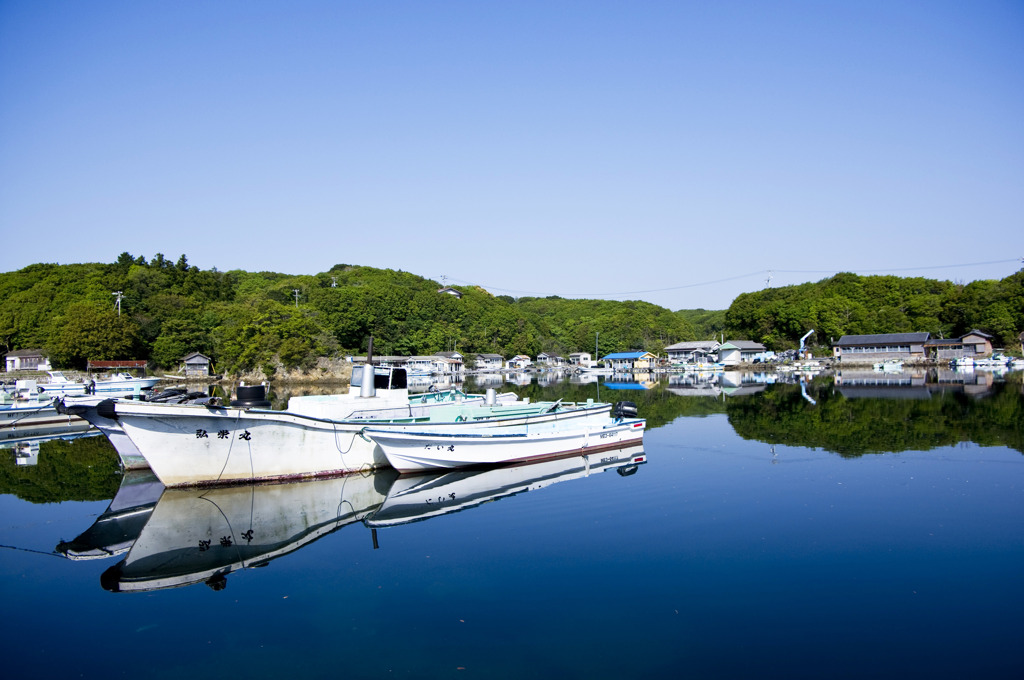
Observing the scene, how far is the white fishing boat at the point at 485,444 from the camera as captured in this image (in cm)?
1703

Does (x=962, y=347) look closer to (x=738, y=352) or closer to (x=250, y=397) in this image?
(x=738, y=352)

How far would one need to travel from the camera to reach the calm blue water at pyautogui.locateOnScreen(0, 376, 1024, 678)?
749cm

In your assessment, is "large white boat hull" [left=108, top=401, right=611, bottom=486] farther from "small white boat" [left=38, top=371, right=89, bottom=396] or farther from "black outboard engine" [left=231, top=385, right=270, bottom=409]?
"small white boat" [left=38, top=371, right=89, bottom=396]

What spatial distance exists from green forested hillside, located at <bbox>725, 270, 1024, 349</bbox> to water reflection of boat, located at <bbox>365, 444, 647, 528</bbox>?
292 feet

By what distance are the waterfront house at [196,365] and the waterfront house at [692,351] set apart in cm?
6401

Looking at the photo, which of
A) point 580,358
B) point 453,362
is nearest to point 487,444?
point 453,362

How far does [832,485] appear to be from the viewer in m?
15.9

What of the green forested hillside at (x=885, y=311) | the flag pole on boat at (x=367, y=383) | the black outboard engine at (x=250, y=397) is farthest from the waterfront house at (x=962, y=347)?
the black outboard engine at (x=250, y=397)

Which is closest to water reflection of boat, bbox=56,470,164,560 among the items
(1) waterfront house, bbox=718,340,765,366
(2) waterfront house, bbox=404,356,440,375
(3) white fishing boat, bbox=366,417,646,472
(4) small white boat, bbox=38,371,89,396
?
(3) white fishing boat, bbox=366,417,646,472

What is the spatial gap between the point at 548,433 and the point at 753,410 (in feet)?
59.3

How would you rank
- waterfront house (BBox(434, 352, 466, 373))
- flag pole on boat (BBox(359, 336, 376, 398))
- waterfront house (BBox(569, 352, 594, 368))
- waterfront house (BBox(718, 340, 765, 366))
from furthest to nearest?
1. waterfront house (BBox(569, 352, 594, 368))
2. waterfront house (BBox(718, 340, 765, 366))
3. waterfront house (BBox(434, 352, 466, 373))
4. flag pole on boat (BBox(359, 336, 376, 398))

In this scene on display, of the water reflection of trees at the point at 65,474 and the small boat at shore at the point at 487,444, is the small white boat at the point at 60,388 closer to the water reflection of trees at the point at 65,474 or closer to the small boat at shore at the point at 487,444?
the water reflection of trees at the point at 65,474

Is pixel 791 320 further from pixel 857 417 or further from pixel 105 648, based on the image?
pixel 105 648

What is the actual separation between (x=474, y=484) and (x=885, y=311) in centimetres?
10393
